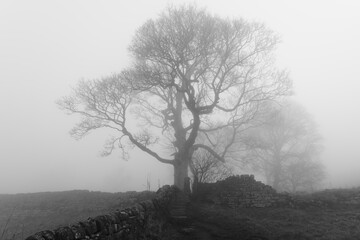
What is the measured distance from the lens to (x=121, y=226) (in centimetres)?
875

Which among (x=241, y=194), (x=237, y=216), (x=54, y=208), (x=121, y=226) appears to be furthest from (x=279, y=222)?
(x=54, y=208)

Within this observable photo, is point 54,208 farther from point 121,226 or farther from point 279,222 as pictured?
point 121,226

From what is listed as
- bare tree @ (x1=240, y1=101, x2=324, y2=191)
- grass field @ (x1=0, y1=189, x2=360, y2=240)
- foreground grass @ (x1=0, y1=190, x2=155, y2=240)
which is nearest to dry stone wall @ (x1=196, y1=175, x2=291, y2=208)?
grass field @ (x1=0, y1=189, x2=360, y2=240)

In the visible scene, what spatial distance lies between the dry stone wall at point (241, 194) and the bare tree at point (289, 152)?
17753 mm

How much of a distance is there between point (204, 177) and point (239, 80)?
934 centimetres

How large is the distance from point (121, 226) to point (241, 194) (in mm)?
12223

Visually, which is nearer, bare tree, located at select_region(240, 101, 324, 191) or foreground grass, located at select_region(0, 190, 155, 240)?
foreground grass, located at select_region(0, 190, 155, 240)

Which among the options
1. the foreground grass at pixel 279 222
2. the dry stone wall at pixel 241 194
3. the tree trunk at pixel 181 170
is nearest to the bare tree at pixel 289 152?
the tree trunk at pixel 181 170

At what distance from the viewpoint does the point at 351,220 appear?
14.3 m

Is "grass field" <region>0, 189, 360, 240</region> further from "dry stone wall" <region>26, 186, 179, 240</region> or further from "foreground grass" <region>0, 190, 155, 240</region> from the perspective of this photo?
"dry stone wall" <region>26, 186, 179, 240</region>

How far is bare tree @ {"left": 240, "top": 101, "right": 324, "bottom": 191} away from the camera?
39.1 metres

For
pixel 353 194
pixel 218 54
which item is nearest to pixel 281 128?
pixel 218 54

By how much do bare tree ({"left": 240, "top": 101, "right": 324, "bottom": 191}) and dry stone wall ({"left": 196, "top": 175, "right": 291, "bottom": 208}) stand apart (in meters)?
17.8

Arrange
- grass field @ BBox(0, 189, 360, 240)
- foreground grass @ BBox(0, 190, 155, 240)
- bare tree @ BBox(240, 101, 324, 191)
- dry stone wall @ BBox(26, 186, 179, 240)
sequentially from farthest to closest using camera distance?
1. bare tree @ BBox(240, 101, 324, 191)
2. foreground grass @ BBox(0, 190, 155, 240)
3. grass field @ BBox(0, 189, 360, 240)
4. dry stone wall @ BBox(26, 186, 179, 240)
